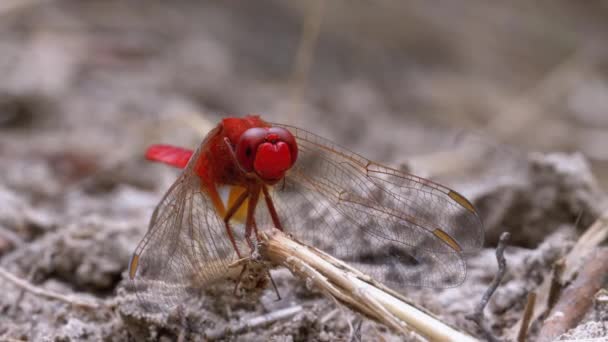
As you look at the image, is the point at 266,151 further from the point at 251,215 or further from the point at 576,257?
the point at 576,257

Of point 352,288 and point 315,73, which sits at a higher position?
point 315,73

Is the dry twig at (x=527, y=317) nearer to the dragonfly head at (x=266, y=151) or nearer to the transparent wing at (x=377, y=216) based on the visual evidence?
the transparent wing at (x=377, y=216)

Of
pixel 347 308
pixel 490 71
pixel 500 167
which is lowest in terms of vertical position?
pixel 347 308

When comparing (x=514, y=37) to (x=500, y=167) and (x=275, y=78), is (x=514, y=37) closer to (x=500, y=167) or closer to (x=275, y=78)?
(x=275, y=78)

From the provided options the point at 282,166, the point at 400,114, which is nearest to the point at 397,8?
the point at 400,114

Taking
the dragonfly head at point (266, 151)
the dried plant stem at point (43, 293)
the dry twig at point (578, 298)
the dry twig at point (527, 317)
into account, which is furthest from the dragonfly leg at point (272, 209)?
the dry twig at point (578, 298)


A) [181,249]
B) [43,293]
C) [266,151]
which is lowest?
[43,293]

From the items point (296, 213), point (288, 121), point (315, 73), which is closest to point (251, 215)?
point (296, 213)

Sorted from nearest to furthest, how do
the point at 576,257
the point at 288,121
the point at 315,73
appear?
the point at 576,257 < the point at 288,121 < the point at 315,73
